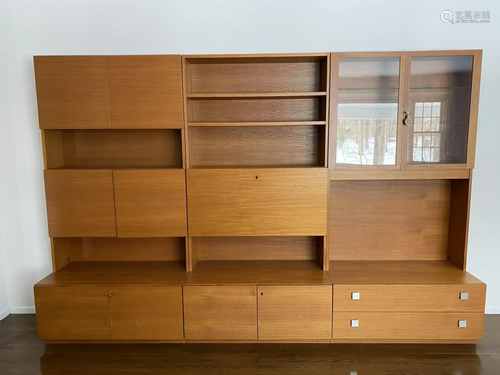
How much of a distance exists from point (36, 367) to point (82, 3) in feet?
7.97

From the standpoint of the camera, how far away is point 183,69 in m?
2.24

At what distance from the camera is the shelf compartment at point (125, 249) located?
2684mm

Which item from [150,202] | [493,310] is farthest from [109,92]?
[493,310]

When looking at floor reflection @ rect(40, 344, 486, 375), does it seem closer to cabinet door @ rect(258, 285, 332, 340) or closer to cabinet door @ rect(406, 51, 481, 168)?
cabinet door @ rect(258, 285, 332, 340)

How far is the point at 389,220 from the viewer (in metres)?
2.60

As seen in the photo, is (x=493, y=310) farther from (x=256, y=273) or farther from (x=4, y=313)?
(x=4, y=313)

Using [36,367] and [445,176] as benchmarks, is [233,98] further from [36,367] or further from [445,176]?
[36,367]

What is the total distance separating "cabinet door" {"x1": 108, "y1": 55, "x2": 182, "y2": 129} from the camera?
2.24 m

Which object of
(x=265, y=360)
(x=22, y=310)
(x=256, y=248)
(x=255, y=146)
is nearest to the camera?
(x=265, y=360)

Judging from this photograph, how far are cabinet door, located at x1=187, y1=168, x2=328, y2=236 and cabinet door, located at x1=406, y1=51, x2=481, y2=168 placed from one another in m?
0.67

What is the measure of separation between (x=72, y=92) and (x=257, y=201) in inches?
54.4

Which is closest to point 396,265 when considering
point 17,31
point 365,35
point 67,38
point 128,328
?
point 365,35

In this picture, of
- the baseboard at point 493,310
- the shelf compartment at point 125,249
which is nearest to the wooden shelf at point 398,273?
the baseboard at point 493,310

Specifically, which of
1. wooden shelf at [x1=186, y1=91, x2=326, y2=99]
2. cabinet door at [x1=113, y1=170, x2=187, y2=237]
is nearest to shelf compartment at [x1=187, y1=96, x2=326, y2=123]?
wooden shelf at [x1=186, y1=91, x2=326, y2=99]
